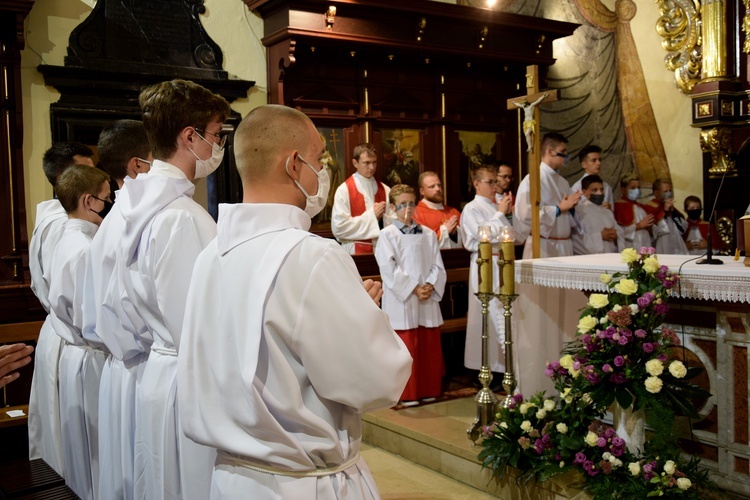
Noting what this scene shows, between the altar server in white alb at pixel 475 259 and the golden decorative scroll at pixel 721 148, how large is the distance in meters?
4.57

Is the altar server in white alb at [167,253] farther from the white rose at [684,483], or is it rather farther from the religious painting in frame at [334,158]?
the religious painting in frame at [334,158]

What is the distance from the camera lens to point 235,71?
7.44 metres

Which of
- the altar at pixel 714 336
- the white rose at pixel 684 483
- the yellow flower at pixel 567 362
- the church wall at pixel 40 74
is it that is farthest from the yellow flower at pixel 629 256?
the church wall at pixel 40 74

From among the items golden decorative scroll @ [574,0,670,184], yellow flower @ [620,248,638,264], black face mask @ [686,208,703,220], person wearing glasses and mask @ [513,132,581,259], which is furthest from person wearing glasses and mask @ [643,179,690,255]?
yellow flower @ [620,248,638,264]

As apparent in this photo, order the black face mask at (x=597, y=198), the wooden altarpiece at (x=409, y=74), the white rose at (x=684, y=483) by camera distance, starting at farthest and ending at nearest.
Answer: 1. the wooden altarpiece at (x=409, y=74)
2. the black face mask at (x=597, y=198)
3. the white rose at (x=684, y=483)

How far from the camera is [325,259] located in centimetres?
178

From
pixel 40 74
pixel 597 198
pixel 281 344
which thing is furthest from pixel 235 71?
pixel 281 344

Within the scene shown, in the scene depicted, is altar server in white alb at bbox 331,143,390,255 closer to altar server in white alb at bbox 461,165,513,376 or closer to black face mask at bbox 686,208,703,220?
altar server in white alb at bbox 461,165,513,376

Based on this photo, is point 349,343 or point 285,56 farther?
point 285,56

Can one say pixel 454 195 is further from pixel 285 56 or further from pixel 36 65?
pixel 36 65

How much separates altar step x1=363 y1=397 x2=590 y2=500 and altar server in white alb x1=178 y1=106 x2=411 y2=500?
7.40 ft

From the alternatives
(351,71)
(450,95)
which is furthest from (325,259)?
(450,95)

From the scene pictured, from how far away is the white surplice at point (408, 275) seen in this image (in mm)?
5883

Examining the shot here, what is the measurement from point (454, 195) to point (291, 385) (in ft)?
22.7
